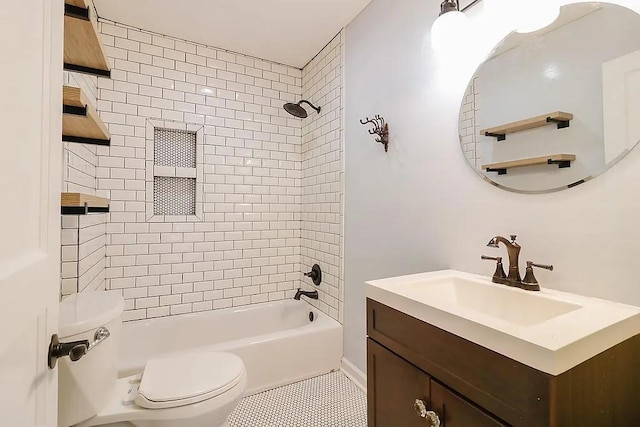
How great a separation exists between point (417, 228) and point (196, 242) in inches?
70.9

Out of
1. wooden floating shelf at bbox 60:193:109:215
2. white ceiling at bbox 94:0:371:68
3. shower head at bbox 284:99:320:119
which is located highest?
white ceiling at bbox 94:0:371:68

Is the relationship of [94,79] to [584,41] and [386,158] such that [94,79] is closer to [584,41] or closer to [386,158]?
[386,158]

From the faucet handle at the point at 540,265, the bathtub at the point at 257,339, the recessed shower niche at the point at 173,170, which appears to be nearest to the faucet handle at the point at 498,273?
the faucet handle at the point at 540,265

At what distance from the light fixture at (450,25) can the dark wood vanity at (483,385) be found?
1.17 metres

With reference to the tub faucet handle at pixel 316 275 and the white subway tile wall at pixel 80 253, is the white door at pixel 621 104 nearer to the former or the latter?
the tub faucet handle at pixel 316 275

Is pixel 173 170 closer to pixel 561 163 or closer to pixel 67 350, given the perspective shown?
pixel 67 350

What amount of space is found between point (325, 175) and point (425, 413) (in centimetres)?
191

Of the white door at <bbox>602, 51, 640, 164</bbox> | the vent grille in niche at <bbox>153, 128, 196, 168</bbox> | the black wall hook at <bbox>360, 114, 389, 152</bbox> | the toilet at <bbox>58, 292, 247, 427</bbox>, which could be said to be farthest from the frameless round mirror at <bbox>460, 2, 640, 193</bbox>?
the vent grille in niche at <bbox>153, 128, 196, 168</bbox>

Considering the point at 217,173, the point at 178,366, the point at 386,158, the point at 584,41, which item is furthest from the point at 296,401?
the point at 584,41

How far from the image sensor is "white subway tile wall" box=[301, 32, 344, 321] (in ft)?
7.82

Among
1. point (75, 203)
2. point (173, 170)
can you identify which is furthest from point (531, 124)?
point (173, 170)

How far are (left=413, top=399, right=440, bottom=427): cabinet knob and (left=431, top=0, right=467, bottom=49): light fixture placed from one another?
1.41 meters

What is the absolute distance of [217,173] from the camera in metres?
2.60

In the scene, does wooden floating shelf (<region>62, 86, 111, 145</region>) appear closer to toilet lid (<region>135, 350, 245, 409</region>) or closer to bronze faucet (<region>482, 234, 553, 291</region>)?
toilet lid (<region>135, 350, 245, 409</region>)
